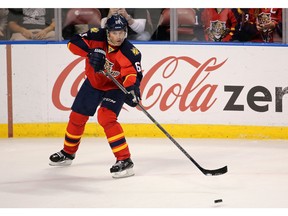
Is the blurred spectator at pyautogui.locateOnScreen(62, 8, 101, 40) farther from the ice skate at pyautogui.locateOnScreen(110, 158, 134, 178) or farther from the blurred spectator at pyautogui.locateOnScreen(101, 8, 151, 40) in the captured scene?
the ice skate at pyautogui.locateOnScreen(110, 158, 134, 178)

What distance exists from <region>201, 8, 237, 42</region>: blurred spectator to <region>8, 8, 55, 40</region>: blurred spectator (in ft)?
4.44

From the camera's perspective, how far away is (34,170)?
562 centimetres

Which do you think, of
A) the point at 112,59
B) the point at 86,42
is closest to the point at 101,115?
the point at 112,59

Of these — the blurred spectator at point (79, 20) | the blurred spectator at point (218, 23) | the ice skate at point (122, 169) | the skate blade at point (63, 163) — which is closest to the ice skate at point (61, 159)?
the skate blade at point (63, 163)

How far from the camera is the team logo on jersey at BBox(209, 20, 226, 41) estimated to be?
6977 mm

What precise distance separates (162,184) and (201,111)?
6.00ft

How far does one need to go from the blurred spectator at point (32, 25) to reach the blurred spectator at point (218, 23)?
1.35m

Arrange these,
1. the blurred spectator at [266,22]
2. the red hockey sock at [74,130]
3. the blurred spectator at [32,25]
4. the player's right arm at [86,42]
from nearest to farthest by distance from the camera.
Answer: the player's right arm at [86,42] → the red hockey sock at [74,130] → the blurred spectator at [266,22] → the blurred spectator at [32,25]

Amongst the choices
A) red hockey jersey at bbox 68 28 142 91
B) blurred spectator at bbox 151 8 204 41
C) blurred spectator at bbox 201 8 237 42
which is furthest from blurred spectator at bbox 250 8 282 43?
red hockey jersey at bbox 68 28 142 91

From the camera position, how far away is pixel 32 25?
7078 millimetres

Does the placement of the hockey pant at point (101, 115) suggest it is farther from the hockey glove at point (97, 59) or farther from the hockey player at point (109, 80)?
the hockey glove at point (97, 59)

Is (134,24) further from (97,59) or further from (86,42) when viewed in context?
(97,59)

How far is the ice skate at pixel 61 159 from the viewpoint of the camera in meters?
5.75

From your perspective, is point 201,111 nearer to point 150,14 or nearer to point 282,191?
point 150,14
